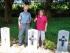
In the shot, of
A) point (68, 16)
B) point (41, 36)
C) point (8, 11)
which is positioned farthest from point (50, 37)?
point (68, 16)

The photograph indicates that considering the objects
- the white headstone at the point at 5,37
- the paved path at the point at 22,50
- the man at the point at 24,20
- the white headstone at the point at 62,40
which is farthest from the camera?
the man at the point at 24,20

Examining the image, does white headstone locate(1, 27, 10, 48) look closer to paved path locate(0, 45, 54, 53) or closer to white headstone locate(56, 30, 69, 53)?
paved path locate(0, 45, 54, 53)

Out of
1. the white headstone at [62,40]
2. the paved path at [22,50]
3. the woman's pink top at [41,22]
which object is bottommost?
the paved path at [22,50]

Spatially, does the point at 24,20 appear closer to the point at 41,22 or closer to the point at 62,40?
the point at 41,22

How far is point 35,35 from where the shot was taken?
10859 mm

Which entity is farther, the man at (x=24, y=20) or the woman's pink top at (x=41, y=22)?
the man at (x=24, y=20)

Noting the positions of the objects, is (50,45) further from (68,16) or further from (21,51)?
(68,16)

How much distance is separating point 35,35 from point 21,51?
0.81 meters

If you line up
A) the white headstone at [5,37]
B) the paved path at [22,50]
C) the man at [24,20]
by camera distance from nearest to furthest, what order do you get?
the paved path at [22,50], the white headstone at [5,37], the man at [24,20]

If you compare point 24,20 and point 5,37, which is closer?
point 5,37

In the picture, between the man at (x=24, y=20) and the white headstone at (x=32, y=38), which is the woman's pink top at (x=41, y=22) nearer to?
the man at (x=24, y=20)

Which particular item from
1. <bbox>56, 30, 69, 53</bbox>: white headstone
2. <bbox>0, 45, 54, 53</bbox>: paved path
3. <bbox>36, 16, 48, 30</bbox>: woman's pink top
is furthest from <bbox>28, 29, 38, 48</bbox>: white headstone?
<bbox>56, 30, 69, 53</bbox>: white headstone

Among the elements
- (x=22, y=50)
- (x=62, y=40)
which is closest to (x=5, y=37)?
(x=22, y=50)

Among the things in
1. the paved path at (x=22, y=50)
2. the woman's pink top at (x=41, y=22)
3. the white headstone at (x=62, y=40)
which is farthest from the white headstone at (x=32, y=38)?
the white headstone at (x=62, y=40)
